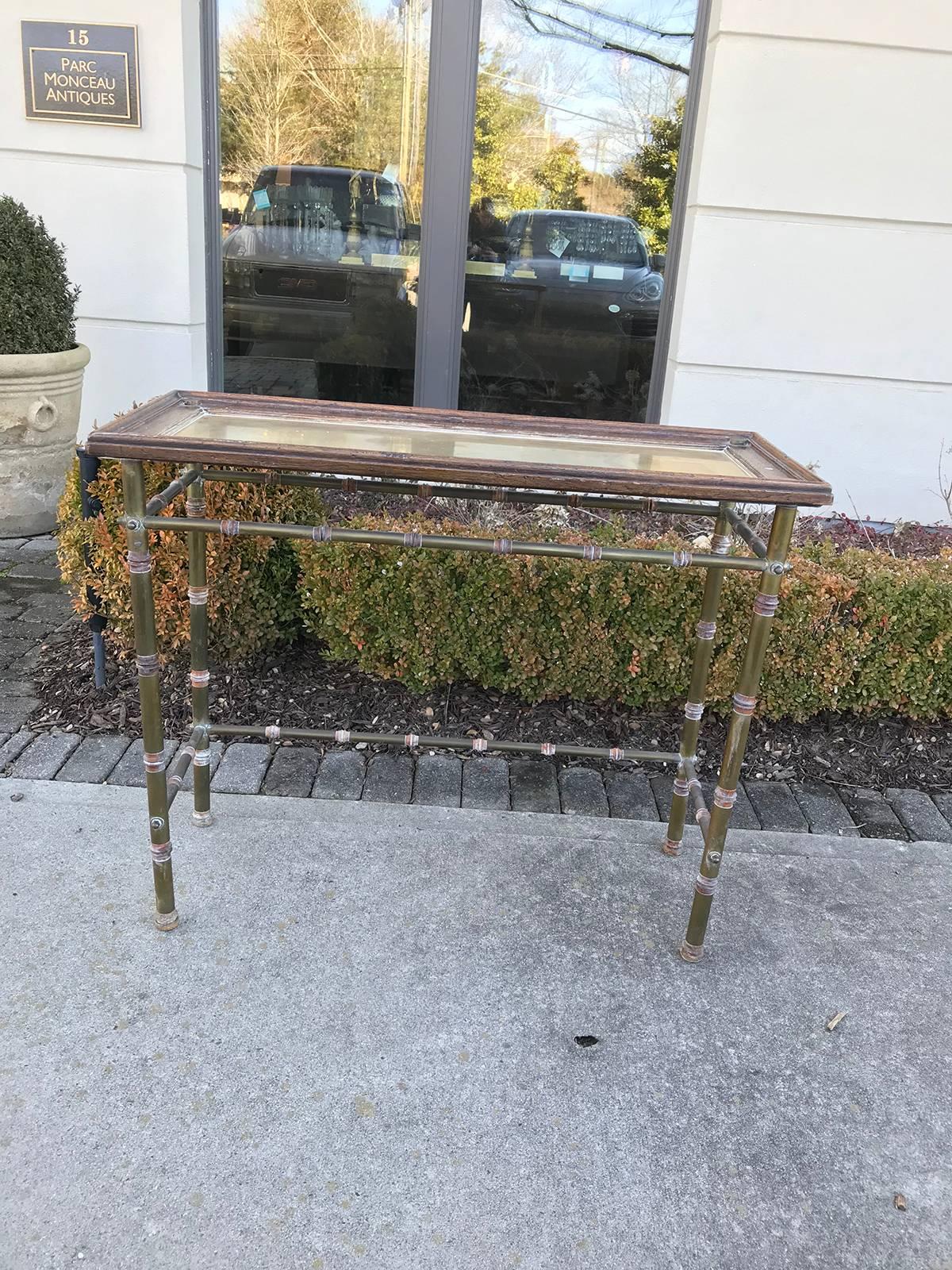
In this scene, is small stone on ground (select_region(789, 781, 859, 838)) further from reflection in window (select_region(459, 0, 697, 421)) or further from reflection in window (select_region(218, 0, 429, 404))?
reflection in window (select_region(218, 0, 429, 404))

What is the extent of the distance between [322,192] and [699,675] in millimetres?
4004

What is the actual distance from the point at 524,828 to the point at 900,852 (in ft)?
3.83

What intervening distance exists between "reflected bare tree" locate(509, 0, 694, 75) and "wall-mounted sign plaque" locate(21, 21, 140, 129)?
2057 mm

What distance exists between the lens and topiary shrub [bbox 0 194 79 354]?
14.4 feet

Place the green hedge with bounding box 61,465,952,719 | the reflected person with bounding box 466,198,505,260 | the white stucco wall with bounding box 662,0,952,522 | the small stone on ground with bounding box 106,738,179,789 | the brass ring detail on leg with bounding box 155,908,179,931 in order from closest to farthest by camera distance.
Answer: the brass ring detail on leg with bounding box 155,908,179,931 < the small stone on ground with bounding box 106,738,179,789 < the green hedge with bounding box 61,465,952,719 < the white stucco wall with bounding box 662,0,952,522 < the reflected person with bounding box 466,198,505,260

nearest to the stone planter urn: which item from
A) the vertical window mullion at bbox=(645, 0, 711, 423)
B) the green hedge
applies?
the green hedge

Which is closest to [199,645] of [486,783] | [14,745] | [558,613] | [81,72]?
[14,745]

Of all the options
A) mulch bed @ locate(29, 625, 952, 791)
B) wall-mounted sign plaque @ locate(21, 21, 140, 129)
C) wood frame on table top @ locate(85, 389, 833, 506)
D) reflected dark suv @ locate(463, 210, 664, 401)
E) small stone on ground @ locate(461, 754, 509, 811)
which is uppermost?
wall-mounted sign plaque @ locate(21, 21, 140, 129)

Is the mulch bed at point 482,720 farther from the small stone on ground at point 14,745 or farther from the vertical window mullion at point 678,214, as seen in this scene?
the vertical window mullion at point 678,214

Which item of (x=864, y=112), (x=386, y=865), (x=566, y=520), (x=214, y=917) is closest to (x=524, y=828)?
(x=386, y=865)

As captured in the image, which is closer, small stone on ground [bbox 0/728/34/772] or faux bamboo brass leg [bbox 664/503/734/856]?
faux bamboo brass leg [bbox 664/503/734/856]

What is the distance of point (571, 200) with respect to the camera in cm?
532

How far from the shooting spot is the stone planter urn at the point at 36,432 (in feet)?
15.1

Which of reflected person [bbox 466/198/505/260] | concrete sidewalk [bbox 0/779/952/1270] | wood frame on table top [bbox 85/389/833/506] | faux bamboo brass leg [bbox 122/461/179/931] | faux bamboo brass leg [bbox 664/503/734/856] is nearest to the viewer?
concrete sidewalk [bbox 0/779/952/1270]
